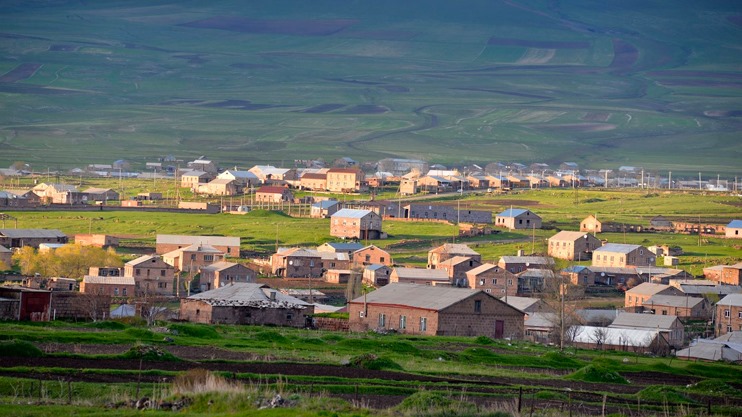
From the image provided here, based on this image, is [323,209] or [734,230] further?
[323,209]

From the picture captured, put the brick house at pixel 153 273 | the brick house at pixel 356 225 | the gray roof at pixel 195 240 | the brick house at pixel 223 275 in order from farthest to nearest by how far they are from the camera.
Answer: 1. the brick house at pixel 356 225
2. the gray roof at pixel 195 240
3. the brick house at pixel 223 275
4. the brick house at pixel 153 273

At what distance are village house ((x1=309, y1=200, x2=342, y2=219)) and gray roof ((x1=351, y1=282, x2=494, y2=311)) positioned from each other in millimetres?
39927

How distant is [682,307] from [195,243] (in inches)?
912

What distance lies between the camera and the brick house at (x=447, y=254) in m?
60.3

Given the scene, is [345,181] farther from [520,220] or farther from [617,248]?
[617,248]

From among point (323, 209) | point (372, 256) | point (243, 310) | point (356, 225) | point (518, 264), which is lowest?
point (243, 310)

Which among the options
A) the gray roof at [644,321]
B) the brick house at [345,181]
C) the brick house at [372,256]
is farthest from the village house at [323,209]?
the gray roof at [644,321]

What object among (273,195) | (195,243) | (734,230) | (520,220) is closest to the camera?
(195,243)

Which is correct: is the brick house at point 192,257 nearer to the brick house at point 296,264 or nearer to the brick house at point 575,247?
the brick house at point 296,264

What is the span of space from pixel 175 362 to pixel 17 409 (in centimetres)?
744

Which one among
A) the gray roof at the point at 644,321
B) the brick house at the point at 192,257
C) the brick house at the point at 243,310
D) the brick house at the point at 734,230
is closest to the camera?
the brick house at the point at 243,310

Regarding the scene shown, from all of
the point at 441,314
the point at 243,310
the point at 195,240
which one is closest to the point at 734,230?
the point at 195,240

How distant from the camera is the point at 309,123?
196000 millimetres

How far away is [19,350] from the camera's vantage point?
2383cm
